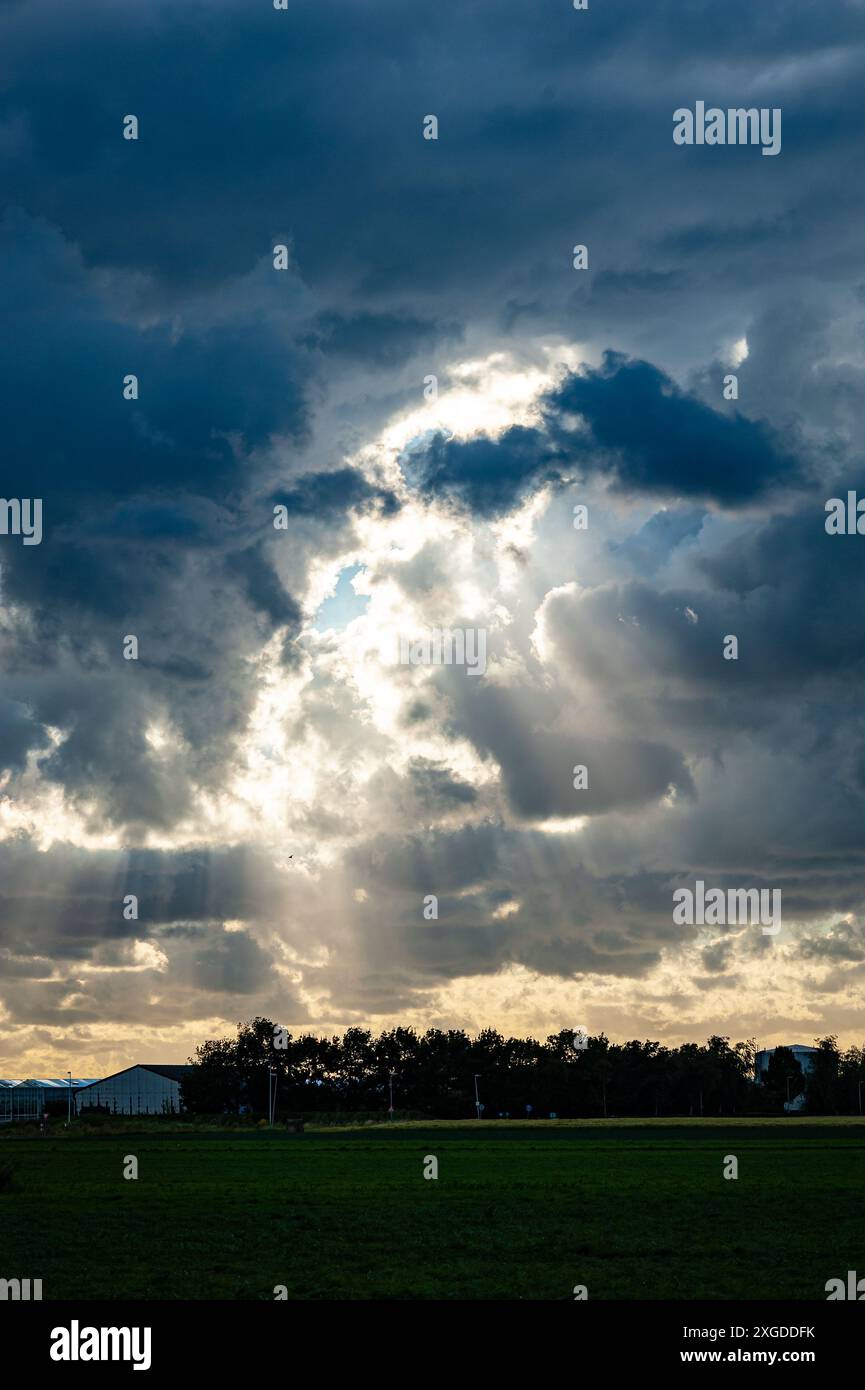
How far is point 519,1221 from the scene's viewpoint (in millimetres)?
40312

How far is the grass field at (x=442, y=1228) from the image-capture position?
28781 millimetres

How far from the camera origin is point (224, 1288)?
28.1 m

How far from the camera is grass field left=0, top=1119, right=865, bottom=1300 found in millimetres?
28781

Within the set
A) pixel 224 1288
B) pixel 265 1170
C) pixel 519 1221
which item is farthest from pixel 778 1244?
pixel 265 1170

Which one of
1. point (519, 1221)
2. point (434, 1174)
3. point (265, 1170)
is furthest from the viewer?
point (265, 1170)

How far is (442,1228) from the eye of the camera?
38.6m
